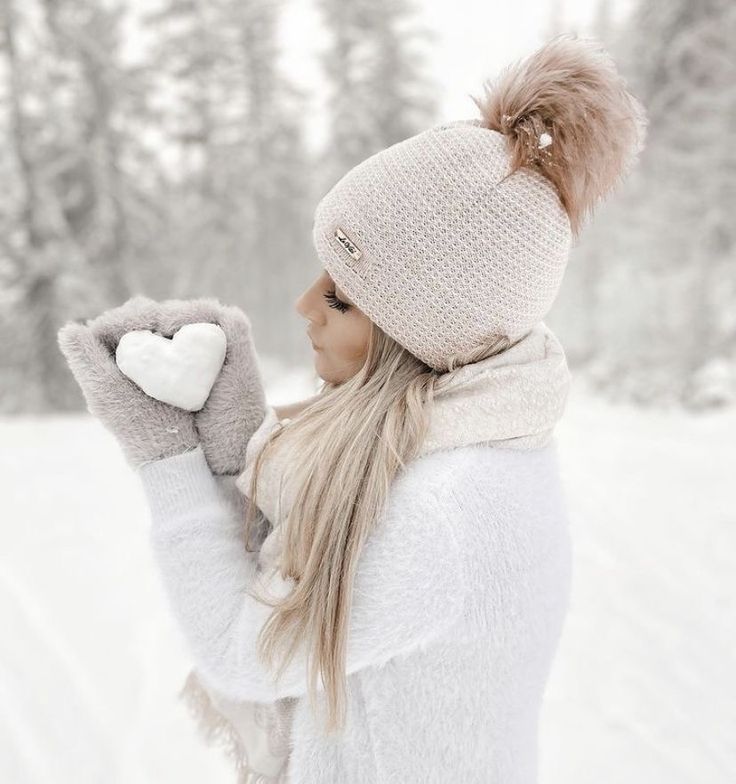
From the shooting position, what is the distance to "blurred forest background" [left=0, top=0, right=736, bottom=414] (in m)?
10.9

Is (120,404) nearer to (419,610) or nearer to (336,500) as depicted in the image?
(336,500)

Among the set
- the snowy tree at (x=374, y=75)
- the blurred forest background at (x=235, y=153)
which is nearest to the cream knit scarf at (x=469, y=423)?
the blurred forest background at (x=235, y=153)

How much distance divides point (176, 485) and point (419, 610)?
1.96 feet

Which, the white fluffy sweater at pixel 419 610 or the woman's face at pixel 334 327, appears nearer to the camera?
the white fluffy sweater at pixel 419 610

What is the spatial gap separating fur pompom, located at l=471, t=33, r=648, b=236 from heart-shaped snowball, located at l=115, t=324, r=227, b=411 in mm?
780

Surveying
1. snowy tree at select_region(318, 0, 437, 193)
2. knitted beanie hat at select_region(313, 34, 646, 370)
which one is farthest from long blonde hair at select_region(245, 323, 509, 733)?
snowy tree at select_region(318, 0, 437, 193)

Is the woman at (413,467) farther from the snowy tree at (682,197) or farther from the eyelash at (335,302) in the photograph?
the snowy tree at (682,197)

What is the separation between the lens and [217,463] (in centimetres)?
150

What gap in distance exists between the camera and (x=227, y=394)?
1481 millimetres

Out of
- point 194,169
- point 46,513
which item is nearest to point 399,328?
point 46,513

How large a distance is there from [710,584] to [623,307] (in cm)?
1489

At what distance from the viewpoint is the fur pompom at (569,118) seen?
1307 mm

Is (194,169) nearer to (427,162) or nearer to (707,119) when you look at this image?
(707,119)

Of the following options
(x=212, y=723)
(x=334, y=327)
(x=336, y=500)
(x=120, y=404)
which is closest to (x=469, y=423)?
(x=336, y=500)
